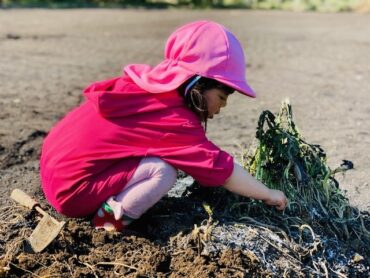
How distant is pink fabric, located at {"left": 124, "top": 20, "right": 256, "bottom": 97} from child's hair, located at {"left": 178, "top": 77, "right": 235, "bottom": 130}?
6 cm

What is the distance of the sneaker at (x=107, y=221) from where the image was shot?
310 cm

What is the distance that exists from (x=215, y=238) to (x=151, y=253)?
0.28 metres

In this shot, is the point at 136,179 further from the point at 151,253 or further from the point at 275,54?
the point at 275,54

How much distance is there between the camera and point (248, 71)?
860cm

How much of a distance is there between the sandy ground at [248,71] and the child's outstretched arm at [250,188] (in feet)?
3.27

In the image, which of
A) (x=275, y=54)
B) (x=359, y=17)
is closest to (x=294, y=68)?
(x=275, y=54)

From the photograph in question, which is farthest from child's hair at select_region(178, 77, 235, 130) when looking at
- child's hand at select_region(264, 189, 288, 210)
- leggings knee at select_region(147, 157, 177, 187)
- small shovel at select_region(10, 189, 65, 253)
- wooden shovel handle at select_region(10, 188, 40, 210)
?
wooden shovel handle at select_region(10, 188, 40, 210)

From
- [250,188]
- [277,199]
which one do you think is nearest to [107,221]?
[250,188]

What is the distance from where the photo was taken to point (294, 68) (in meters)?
8.84

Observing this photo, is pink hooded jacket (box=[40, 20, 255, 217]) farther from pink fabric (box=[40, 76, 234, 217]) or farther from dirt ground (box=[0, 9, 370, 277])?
dirt ground (box=[0, 9, 370, 277])

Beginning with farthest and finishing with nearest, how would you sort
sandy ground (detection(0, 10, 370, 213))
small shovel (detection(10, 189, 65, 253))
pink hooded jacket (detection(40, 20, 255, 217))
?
sandy ground (detection(0, 10, 370, 213)) < pink hooded jacket (detection(40, 20, 255, 217)) < small shovel (detection(10, 189, 65, 253))

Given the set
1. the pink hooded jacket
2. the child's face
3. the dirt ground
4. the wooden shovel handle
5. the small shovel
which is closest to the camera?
the small shovel

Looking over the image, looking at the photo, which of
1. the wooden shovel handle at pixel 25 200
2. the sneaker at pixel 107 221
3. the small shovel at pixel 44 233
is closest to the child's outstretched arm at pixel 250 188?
the sneaker at pixel 107 221

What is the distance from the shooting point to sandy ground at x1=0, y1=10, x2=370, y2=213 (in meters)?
5.06
